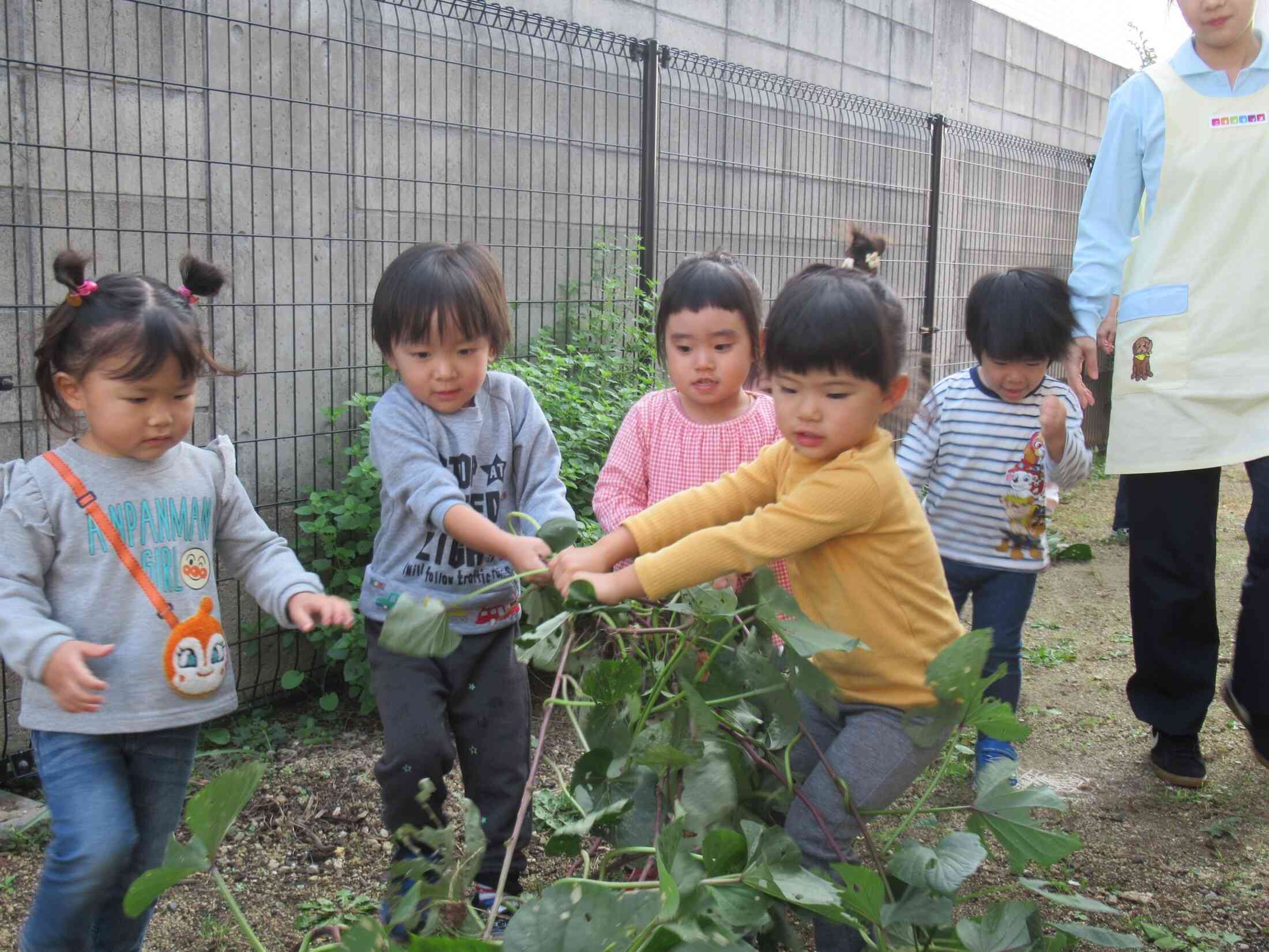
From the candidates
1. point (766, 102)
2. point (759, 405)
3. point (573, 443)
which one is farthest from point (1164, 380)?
point (766, 102)

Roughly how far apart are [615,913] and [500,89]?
12.4 ft

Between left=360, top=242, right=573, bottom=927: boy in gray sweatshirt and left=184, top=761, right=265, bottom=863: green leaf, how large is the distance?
78 centimetres

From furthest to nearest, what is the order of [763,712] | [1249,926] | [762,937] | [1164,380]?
[1164,380] → [1249,926] → [763,712] → [762,937]

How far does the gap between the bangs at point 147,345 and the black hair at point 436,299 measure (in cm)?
44

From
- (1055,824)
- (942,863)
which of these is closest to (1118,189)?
(1055,824)

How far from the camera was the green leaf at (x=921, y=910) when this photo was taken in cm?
173

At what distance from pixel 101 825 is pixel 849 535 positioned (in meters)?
1.27

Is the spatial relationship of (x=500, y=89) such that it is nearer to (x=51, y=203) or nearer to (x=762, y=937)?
(x=51, y=203)

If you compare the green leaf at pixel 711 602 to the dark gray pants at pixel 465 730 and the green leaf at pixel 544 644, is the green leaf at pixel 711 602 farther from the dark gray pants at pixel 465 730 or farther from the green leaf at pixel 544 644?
the dark gray pants at pixel 465 730

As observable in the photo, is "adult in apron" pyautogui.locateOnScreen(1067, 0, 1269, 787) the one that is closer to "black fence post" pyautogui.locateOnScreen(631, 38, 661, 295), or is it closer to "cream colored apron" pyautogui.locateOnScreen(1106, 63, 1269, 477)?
"cream colored apron" pyautogui.locateOnScreen(1106, 63, 1269, 477)

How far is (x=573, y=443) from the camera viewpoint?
3957 millimetres

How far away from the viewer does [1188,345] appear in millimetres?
3225

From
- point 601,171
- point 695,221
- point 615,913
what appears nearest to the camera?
point 615,913

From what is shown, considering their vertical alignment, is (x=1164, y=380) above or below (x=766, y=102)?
below
